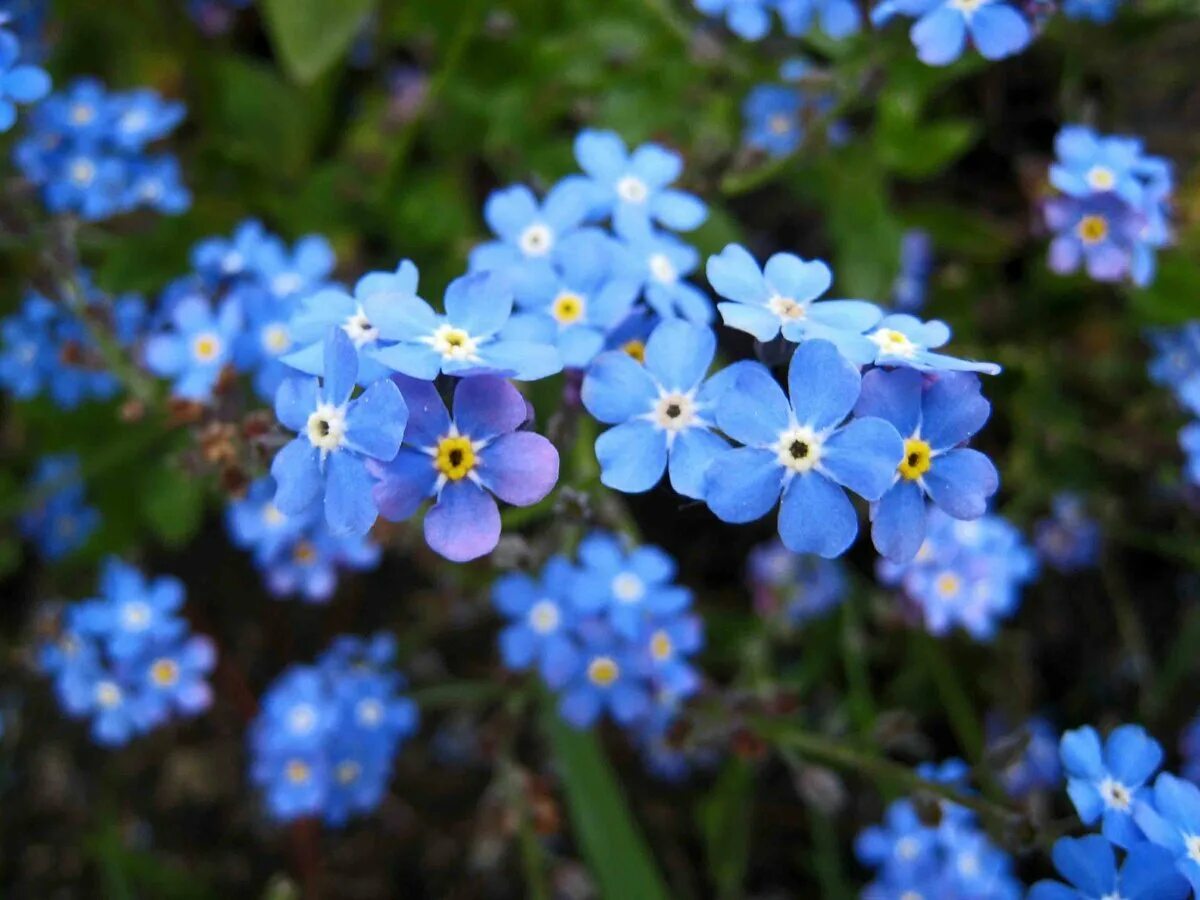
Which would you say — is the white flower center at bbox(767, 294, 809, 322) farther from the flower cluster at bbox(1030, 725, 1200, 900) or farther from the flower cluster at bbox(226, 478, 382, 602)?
the flower cluster at bbox(226, 478, 382, 602)

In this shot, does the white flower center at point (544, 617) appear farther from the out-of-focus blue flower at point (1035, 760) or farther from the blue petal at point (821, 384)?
the out-of-focus blue flower at point (1035, 760)

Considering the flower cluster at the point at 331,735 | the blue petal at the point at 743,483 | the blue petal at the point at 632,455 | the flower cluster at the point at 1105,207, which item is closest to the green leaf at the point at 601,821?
the flower cluster at the point at 331,735

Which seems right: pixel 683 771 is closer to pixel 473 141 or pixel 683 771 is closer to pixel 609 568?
pixel 609 568

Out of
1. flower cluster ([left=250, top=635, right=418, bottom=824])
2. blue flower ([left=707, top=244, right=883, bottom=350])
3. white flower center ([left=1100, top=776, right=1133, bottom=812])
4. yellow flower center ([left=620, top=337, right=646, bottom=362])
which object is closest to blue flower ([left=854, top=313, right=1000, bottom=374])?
blue flower ([left=707, top=244, right=883, bottom=350])

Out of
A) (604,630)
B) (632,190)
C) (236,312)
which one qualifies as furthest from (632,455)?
(236,312)

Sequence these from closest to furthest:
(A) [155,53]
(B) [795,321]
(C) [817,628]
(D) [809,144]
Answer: (B) [795,321]
(D) [809,144]
(C) [817,628]
(A) [155,53]

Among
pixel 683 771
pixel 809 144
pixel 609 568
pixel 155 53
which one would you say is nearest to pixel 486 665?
pixel 683 771

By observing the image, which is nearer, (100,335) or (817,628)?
(100,335)
